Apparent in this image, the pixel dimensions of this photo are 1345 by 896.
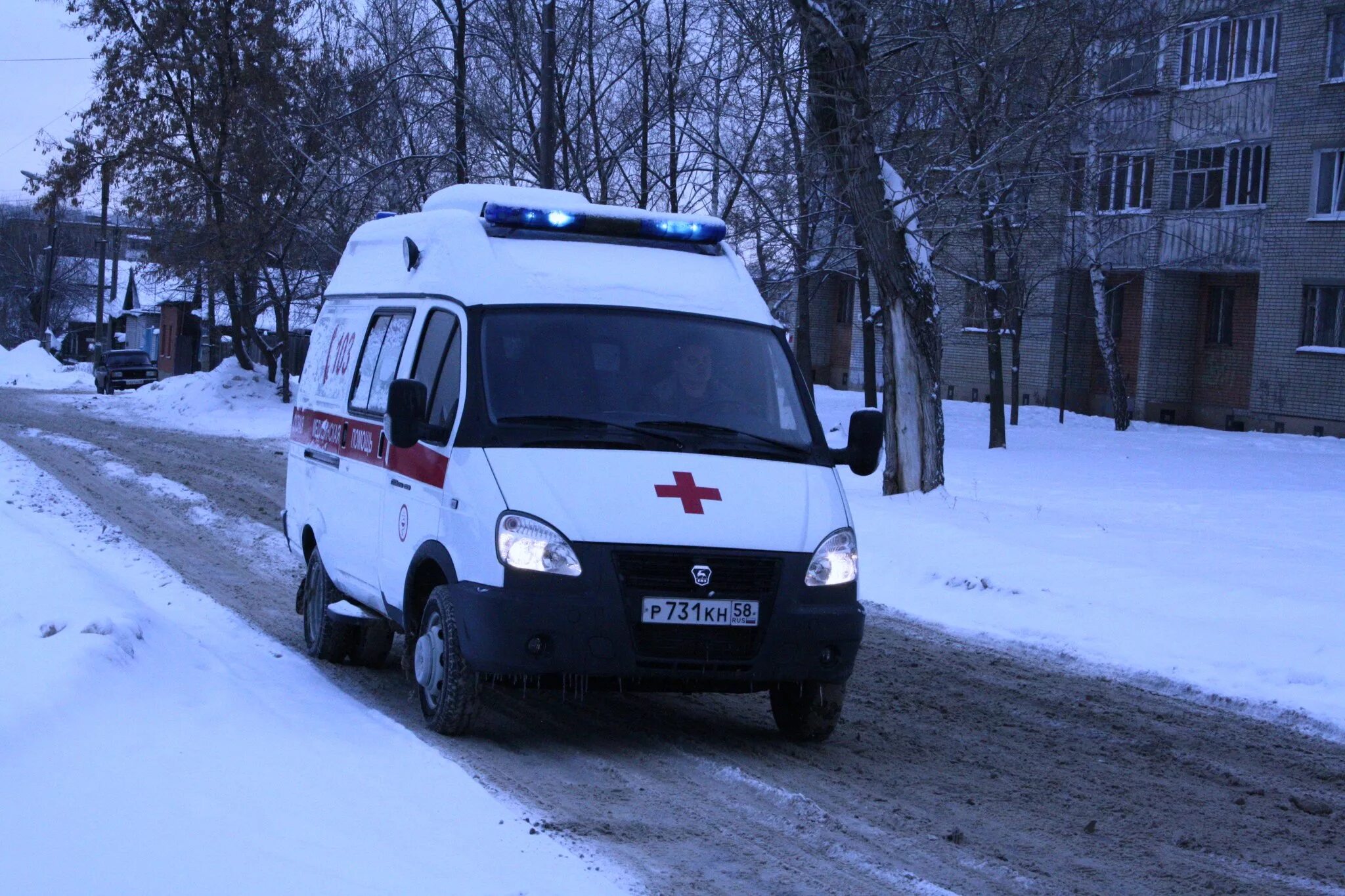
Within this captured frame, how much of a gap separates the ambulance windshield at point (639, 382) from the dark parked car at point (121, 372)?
141 feet

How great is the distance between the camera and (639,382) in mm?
6969

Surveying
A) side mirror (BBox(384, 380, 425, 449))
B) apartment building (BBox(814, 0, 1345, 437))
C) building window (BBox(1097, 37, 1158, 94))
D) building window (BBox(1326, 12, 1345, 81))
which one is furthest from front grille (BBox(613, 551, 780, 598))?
building window (BBox(1326, 12, 1345, 81))

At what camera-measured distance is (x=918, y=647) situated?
9.68m

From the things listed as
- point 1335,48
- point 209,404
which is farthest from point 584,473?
point 1335,48

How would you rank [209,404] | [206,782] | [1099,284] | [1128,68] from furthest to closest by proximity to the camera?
1. [209,404]
2. [1099,284]
3. [1128,68]
4. [206,782]

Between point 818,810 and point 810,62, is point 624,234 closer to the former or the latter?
point 818,810

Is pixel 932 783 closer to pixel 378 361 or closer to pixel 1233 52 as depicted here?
pixel 378 361

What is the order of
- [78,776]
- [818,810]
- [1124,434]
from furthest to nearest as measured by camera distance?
[1124,434]
[818,810]
[78,776]

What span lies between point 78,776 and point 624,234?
12.5ft

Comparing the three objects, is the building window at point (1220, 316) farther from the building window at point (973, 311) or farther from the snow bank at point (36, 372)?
the snow bank at point (36, 372)

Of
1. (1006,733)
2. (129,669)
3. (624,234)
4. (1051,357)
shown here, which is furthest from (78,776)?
(1051,357)

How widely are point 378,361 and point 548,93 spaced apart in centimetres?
1238

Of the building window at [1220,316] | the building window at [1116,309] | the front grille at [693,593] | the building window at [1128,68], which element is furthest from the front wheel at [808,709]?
the building window at [1116,309]

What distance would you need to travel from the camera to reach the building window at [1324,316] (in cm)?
3366
